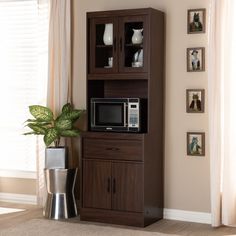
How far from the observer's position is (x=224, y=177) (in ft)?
18.3

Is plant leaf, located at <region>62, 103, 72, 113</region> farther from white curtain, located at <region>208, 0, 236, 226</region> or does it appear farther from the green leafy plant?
white curtain, located at <region>208, 0, 236, 226</region>

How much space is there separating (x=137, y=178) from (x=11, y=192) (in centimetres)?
192

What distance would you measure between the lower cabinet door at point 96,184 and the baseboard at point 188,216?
25.1 inches

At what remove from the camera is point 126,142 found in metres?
5.68

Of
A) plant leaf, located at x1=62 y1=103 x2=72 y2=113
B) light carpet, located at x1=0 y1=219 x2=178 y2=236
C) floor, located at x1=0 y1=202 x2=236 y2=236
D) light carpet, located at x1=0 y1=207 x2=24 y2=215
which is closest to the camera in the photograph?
light carpet, located at x1=0 y1=219 x2=178 y2=236

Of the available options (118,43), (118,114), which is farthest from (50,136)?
(118,43)

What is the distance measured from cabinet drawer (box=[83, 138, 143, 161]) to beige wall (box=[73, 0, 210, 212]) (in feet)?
1.57

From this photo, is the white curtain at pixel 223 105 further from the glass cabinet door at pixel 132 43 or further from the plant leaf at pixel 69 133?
the plant leaf at pixel 69 133

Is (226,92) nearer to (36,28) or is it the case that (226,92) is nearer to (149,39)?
(149,39)

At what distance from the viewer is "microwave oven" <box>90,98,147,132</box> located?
18.7 ft

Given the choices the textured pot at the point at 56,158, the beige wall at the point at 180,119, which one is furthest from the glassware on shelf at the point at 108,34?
the textured pot at the point at 56,158

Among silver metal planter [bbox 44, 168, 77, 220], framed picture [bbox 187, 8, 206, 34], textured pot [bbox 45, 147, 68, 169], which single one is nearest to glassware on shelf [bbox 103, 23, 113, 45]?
framed picture [bbox 187, 8, 206, 34]

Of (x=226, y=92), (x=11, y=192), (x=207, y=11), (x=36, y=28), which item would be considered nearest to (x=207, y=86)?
(x=226, y=92)

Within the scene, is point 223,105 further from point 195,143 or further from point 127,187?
point 127,187
